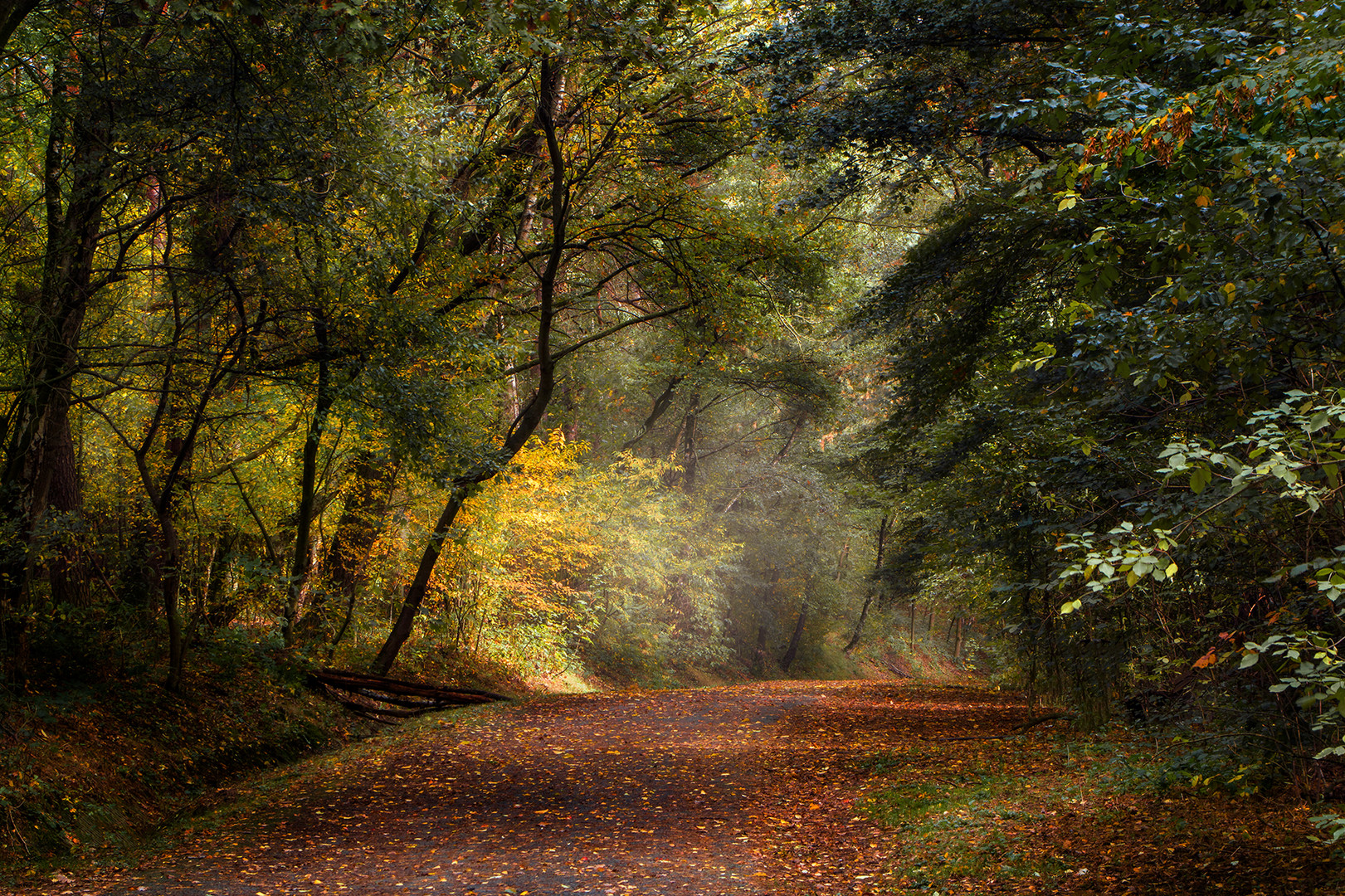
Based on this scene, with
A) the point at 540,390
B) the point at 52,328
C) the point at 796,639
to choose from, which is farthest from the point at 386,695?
the point at 796,639

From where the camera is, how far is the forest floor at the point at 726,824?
4680mm

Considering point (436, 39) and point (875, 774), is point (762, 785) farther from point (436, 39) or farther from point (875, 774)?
point (436, 39)

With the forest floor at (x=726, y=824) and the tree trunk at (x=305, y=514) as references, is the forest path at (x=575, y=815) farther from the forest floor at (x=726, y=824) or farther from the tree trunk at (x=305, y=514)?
the tree trunk at (x=305, y=514)

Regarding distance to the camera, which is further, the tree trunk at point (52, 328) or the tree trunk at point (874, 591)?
the tree trunk at point (874, 591)

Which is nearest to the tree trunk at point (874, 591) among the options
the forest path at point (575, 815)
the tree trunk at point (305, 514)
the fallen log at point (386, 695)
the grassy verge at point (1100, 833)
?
the forest path at point (575, 815)

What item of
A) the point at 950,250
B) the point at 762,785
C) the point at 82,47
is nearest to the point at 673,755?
the point at 762,785

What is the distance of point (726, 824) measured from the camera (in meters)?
6.34

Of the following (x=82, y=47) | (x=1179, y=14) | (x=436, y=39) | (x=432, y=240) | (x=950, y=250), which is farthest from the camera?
(x=432, y=240)

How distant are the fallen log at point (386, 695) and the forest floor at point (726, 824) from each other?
4.25 ft

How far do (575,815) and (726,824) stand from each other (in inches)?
46.5

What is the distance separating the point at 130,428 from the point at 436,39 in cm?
525

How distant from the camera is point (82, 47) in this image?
6.19 metres

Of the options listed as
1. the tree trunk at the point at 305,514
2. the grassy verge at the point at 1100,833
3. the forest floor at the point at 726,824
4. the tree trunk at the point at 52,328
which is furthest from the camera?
the tree trunk at the point at 305,514

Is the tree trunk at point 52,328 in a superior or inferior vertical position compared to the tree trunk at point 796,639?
superior
